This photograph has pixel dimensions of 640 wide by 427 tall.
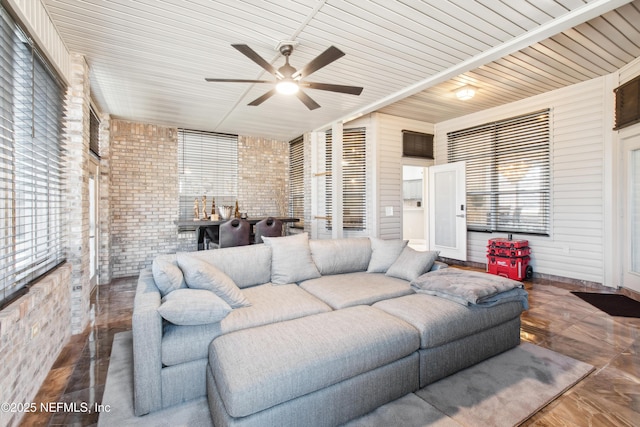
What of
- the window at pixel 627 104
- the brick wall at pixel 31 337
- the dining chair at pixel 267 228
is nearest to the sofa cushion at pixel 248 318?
the brick wall at pixel 31 337

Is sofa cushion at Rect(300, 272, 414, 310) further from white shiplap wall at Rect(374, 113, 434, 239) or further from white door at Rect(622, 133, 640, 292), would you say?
white door at Rect(622, 133, 640, 292)

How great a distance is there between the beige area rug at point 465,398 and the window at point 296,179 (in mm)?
4752

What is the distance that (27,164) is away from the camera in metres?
2.19

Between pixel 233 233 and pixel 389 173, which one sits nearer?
pixel 233 233

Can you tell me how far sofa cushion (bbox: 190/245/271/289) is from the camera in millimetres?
2900

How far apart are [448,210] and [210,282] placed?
5225 millimetres

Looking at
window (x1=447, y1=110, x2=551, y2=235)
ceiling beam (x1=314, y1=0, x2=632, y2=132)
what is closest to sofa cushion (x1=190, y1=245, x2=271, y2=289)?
ceiling beam (x1=314, y1=0, x2=632, y2=132)

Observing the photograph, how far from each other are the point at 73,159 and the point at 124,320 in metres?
1.78

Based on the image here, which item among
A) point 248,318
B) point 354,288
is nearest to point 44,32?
point 248,318

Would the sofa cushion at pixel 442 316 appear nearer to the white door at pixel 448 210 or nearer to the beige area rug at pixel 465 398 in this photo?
the beige area rug at pixel 465 398

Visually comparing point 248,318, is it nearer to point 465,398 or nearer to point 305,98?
point 465,398

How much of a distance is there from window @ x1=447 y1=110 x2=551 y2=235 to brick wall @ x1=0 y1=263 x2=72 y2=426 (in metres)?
6.24

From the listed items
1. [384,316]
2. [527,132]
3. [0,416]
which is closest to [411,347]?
[384,316]

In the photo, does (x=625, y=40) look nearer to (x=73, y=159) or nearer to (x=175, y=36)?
(x=175, y=36)
